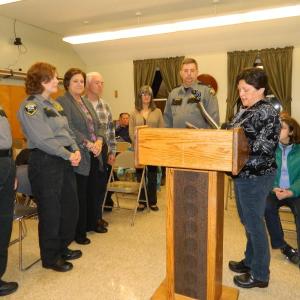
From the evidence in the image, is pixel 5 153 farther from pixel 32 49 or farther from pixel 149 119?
pixel 32 49

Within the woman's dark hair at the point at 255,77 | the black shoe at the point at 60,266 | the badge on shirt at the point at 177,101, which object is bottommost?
the black shoe at the point at 60,266

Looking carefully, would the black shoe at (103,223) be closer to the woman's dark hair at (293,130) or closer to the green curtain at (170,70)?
the woman's dark hair at (293,130)

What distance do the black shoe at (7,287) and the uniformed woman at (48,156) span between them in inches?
11.1

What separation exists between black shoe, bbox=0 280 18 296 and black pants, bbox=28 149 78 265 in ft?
0.92

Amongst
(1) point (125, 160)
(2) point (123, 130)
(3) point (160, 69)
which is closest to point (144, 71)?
(3) point (160, 69)

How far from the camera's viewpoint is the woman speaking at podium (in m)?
1.81

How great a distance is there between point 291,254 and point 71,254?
1.82m

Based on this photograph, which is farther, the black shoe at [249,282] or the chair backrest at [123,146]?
the chair backrest at [123,146]

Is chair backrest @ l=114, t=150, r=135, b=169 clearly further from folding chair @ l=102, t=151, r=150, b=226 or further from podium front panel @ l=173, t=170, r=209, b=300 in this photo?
podium front panel @ l=173, t=170, r=209, b=300

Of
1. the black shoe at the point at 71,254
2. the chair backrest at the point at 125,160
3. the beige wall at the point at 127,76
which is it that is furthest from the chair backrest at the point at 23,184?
the beige wall at the point at 127,76

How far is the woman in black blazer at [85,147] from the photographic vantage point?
2.75m

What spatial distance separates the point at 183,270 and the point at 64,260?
3.86 ft

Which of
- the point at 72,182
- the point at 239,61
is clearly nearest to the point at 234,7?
the point at 239,61

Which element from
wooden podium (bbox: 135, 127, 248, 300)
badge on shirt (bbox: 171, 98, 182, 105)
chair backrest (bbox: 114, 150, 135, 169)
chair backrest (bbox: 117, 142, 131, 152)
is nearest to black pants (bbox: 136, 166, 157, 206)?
chair backrest (bbox: 114, 150, 135, 169)
